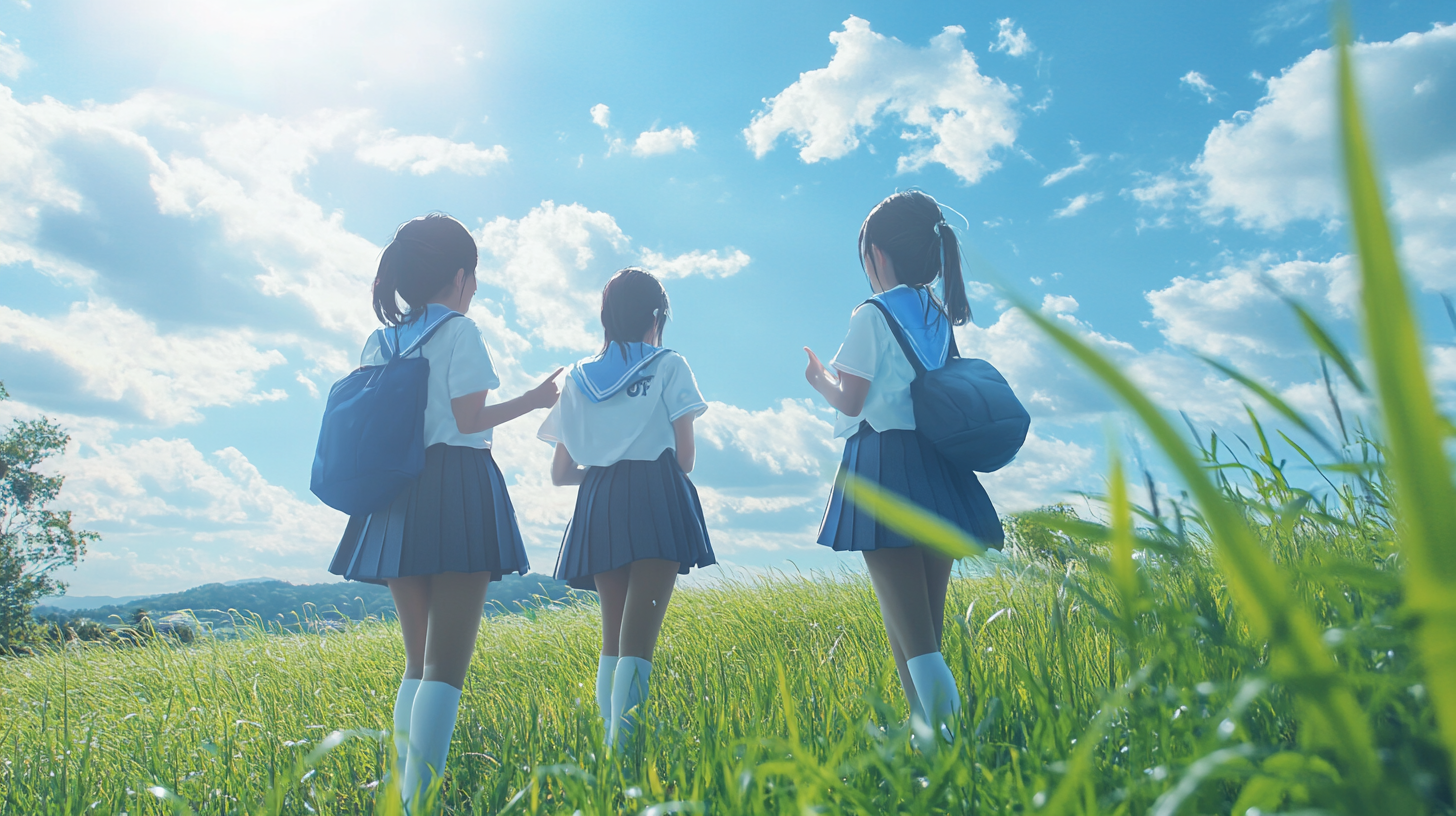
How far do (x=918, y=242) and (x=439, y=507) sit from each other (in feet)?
7.64

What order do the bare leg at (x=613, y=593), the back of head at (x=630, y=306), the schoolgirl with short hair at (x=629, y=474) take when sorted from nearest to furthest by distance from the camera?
the schoolgirl with short hair at (x=629, y=474) < the bare leg at (x=613, y=593) < the back of head at (x=630, y=306)

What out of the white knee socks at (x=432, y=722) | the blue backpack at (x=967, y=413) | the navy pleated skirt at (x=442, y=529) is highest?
the blue backpack at (x=967, y=413)

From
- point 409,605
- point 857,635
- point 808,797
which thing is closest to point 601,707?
point 409,605

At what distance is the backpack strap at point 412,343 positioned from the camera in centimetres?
333

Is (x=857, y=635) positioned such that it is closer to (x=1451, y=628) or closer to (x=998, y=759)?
(x=998, y=759)

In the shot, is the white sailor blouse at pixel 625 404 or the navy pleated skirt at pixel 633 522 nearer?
the navy pleated skirt at pixel 633 522

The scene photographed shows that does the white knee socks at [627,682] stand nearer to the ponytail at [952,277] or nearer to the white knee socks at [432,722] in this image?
the white knee socks at [432,722]

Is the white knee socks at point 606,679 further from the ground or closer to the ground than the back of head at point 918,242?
closer to the ground

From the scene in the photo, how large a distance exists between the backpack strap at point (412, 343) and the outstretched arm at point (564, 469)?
1075mm

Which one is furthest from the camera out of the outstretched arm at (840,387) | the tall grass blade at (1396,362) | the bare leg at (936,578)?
the outstretched arm at (840,387)

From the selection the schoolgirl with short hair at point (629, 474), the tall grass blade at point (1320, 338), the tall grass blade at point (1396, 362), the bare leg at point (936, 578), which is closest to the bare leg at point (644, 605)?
the schoolgirl with short hair at point (629, 474)

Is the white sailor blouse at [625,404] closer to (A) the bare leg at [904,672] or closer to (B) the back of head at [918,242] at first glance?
(B) the back of head at [918,242]

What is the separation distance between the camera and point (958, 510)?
3123 millimetres

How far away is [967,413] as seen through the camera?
3029 millimetres
